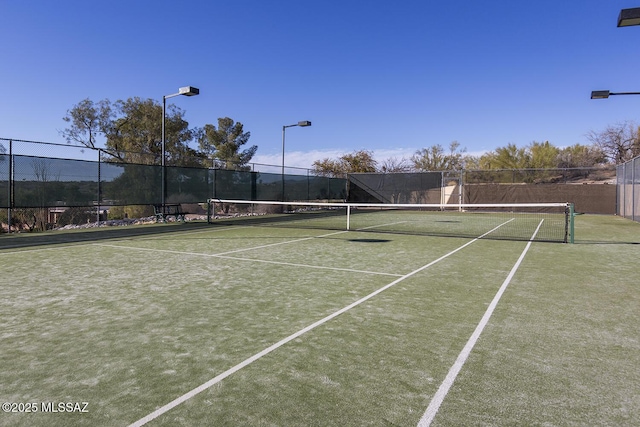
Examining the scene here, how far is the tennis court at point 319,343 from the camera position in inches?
104

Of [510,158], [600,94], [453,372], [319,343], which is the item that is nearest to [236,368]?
[319,343]

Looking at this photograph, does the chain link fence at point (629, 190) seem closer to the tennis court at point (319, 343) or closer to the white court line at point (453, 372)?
the tennis court at point (319, 343)

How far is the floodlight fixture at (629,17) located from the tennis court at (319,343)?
528 centimetres

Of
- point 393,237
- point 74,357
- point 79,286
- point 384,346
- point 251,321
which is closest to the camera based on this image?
point 74,357

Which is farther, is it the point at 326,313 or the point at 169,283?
the point at 169,283

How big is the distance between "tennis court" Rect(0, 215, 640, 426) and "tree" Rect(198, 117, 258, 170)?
30321 mm

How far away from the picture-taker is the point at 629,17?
8438mm

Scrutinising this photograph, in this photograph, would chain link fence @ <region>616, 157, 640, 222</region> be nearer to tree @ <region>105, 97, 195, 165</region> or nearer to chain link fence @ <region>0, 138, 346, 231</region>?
chain link fence @ <region>0, 138, 346, 231</region>

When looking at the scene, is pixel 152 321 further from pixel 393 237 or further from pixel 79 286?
pixel 393 237

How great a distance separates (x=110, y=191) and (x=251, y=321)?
43.7 feet

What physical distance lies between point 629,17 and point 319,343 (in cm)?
954

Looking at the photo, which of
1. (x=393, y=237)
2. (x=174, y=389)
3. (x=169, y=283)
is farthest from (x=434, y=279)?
(x=393, y=237)

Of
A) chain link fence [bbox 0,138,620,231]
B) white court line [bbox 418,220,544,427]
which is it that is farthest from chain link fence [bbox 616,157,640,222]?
white court line [bbox 418,220,544,427]

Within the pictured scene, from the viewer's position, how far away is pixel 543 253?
9.37 meters
